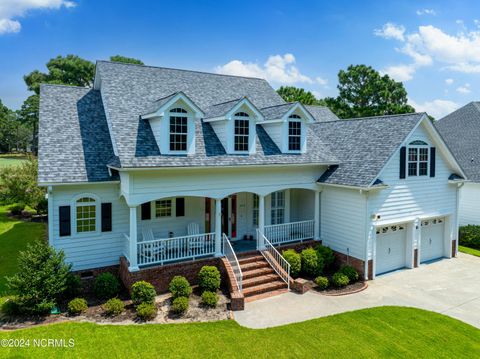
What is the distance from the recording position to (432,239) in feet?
64.5

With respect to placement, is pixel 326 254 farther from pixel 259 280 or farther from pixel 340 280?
pixel 259 280

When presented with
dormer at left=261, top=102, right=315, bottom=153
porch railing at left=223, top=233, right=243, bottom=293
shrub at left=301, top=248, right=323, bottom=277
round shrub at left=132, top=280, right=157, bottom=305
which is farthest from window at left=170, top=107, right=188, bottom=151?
shrub at left=301, top=248, right=323, bottom=277

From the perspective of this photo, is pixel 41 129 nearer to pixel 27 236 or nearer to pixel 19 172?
pixel 27 236

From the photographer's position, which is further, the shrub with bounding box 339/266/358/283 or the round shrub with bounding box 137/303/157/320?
the shrub with bounding box 339/266/358/283

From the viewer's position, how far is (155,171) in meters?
13.6

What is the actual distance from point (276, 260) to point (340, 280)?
295 cm

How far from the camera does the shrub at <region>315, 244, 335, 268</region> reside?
16.6 metres

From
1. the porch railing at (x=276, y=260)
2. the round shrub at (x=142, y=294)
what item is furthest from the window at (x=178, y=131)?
the porch railing at (x=276, y=260)

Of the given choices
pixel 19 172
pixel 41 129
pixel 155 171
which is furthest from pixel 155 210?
pixel 19 172

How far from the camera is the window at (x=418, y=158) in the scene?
17.2m

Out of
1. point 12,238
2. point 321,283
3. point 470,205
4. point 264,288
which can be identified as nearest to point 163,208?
point 264,288

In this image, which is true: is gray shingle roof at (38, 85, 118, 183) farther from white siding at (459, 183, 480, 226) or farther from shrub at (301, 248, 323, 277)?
white siding at (459, 183, 480, 226)

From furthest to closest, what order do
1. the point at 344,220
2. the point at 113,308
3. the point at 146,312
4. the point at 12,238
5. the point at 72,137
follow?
the point at 12,238, the point at 344,220, the point at 72,137, the point at 113,308, the point at 146,312

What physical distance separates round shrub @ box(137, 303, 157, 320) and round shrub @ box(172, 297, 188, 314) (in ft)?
2.32
